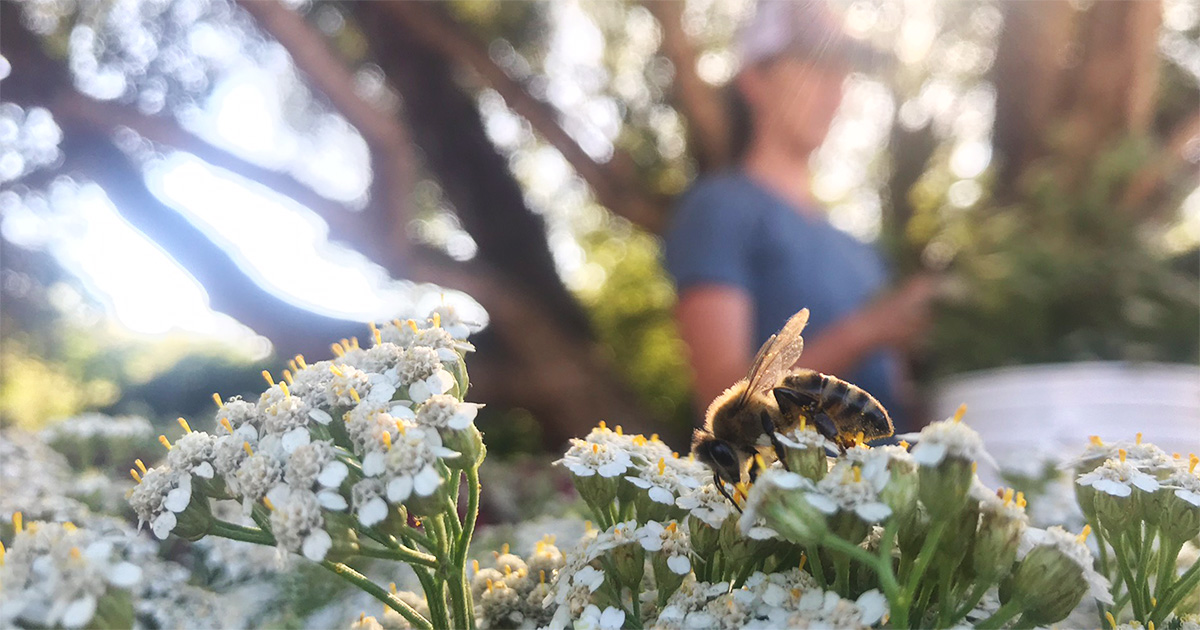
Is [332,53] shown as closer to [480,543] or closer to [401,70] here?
[401,70]

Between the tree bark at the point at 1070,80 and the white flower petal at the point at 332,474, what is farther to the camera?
the tree bark at the point at 1070,80

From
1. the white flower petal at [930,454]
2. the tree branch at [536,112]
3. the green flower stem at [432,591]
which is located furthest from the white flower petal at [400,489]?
the tree branch at [536,112]

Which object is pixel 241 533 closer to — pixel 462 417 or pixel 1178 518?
pixel 462 417

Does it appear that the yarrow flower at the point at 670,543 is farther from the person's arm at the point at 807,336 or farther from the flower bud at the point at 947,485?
the person's arm at the point at 807,336

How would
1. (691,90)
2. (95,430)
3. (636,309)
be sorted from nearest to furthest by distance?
(95,430)
(691,90)
(636,309)

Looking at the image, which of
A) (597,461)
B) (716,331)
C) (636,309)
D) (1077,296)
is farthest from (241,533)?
(636,309)

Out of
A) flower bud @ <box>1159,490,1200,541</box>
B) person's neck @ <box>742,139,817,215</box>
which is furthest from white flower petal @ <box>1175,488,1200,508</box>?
person's neck @ <box>742,139,817,215</box>

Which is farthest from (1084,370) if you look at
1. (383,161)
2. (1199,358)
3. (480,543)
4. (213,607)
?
(383,161)
